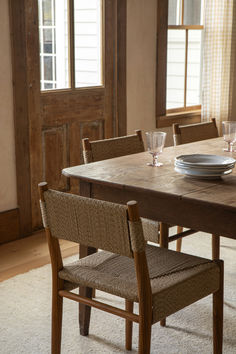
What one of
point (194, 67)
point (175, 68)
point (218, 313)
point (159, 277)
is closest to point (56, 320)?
point (159, 277)

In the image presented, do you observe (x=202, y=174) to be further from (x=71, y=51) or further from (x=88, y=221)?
(x=71, y=51)

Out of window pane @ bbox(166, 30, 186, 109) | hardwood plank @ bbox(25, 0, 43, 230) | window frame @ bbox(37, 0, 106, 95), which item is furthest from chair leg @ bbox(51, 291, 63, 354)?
window pane @ bbox(166, 30, 186, 109)

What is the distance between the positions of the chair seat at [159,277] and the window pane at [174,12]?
9.44ft

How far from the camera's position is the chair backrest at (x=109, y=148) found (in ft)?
8.88

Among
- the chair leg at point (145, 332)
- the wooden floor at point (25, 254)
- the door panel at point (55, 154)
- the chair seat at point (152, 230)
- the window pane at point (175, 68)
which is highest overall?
the window pane at point (175, 68)

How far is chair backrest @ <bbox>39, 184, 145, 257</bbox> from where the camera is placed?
66.6 inches

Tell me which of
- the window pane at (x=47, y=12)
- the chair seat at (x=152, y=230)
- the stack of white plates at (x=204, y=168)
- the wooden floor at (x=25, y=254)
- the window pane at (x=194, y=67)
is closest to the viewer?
the stack of white plates at (x=204, y=168)

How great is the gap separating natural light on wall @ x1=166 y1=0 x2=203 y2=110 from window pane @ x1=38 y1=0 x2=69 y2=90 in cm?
113

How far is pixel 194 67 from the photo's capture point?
16.0 ft

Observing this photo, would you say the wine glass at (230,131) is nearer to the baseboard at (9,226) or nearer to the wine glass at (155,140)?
the wine glass at (155,140)

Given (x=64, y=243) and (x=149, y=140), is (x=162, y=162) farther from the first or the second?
(x=64, y=243)

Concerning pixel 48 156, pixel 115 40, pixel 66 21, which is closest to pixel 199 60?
pixel 115 40

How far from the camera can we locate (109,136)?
4180 millimetres

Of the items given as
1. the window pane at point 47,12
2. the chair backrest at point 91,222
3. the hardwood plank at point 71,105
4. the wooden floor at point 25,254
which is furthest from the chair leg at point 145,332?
the window pane at point 47,12
